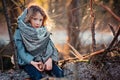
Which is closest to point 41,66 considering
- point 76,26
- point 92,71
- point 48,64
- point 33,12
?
point 48,64

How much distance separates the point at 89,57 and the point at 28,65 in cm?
151

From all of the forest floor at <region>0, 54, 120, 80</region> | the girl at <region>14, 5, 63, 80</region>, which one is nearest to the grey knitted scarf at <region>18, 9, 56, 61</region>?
the girl at <region>14, 5, 63, 80</region>

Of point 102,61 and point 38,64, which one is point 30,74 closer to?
point 38,64

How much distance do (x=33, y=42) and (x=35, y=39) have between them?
48 millimetres

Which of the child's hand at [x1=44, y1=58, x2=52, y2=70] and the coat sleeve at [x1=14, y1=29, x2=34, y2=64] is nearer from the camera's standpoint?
the coat sleeve at [x1=14, y1=29, x2=34, y2=64]

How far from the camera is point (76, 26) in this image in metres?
12.0

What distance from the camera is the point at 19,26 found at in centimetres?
527

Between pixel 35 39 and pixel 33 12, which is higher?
pixel 33 12

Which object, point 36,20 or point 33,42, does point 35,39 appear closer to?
point 33,42

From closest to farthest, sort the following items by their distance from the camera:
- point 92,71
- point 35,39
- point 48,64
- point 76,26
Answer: point 35,39, point 48,64, point 92,71, point 76,26

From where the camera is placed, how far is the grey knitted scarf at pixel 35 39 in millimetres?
5191

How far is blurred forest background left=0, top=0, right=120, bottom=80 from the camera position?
6302 millimetres

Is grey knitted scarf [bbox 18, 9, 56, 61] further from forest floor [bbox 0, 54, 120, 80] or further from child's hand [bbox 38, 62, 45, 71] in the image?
forest floor [bbox 0, 54, 120, 80]

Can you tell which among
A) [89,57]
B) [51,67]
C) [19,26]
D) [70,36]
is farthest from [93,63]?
[70,36]
